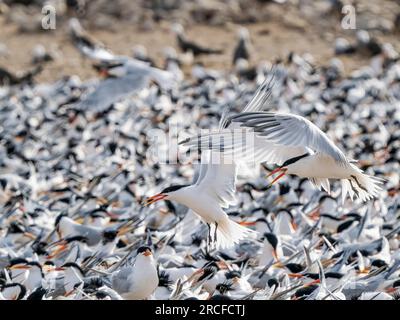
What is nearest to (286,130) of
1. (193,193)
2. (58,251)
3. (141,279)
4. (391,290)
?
(193,193)

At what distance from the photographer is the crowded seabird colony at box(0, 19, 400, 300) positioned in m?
7.45

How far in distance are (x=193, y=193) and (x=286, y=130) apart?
0.87 m

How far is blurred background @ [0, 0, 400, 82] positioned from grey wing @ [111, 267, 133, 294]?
46.5 ft

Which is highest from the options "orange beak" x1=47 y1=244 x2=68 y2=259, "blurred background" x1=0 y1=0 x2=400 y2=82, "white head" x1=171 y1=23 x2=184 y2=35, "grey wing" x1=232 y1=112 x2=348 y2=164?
"grey wing" x1=232 y1=112 x2=348 y2=164

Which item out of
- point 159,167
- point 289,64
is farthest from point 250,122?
point 289,64

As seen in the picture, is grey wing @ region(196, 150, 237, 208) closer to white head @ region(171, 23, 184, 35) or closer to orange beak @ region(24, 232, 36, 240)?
orange beak @ region(24, 232, 36, 240)

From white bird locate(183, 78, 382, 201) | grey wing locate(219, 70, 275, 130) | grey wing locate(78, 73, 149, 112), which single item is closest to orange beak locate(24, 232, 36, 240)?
grey wing locate(78, 73, 149, 112)

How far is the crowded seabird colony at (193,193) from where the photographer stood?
24.5 feet

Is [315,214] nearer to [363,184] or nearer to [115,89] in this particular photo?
[115,89]

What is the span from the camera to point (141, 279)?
24.2 ft

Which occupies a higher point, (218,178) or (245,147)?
(245,147)

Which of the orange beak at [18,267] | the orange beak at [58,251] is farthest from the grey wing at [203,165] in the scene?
the orange beak at [58,251]

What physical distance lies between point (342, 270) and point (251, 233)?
31.3 inches

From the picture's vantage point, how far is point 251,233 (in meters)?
8.25
